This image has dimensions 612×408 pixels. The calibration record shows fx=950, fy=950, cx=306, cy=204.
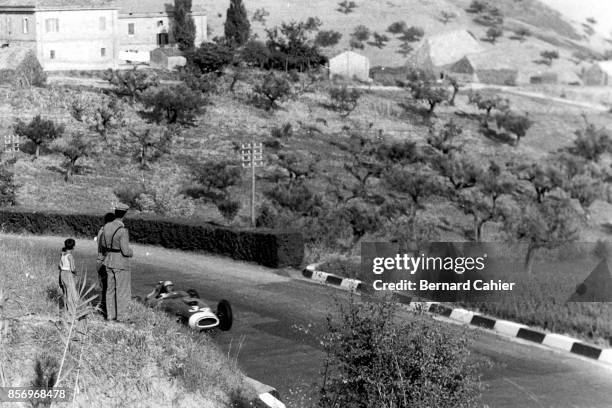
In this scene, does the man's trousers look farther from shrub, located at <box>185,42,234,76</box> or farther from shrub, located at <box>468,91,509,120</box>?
shrub, located at <box>468,91,509,120</box>

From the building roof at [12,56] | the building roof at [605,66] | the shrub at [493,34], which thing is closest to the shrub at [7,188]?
the building roof at [12,56]

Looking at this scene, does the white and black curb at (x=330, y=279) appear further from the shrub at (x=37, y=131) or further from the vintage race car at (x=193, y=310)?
the shrub at (x=37, y=131)

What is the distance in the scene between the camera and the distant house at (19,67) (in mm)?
58656

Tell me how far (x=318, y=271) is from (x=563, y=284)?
244 inches

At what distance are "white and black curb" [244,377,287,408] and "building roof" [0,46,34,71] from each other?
2032 inches

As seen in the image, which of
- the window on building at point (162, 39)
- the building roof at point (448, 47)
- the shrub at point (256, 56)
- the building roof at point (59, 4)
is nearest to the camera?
the building roof at point (59, 4)

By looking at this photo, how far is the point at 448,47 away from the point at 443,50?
767 mm

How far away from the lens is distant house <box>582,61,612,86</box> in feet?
275

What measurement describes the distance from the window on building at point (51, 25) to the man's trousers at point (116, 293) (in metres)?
56.4

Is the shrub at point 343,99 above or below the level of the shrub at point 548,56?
below

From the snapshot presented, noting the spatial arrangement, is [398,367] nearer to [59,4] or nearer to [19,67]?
[19,67]

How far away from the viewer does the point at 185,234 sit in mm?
27031

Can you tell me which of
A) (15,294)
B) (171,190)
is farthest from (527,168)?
(15,294)

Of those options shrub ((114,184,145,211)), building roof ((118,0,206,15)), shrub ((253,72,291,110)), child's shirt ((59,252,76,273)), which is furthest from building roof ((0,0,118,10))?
child's shirt ((59,252,76,273))
